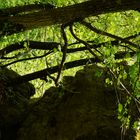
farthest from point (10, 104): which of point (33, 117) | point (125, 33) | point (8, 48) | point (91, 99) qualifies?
point (125, 33)

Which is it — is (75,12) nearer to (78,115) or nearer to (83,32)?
(78,115)

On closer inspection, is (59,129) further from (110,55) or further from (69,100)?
(110,55)

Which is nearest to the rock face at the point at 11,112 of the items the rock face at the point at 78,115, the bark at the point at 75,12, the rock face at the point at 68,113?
the rock face at the point at 68,113

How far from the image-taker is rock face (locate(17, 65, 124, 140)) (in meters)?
7.84

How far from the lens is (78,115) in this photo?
8.44 meters

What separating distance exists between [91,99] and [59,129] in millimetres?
1103

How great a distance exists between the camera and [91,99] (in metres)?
8.88

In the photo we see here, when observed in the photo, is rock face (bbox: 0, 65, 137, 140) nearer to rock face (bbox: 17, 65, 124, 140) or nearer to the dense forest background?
rock face (bbox: 17, 65, 124, 140)

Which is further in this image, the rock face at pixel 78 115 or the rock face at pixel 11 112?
the rock face at pixel 11 112

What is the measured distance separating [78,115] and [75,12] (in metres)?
3.36

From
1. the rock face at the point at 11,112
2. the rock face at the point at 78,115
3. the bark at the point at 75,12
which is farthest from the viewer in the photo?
the rock face at the point at 11,112

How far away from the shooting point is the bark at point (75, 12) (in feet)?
17.9

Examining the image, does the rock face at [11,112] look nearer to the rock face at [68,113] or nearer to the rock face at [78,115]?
the rock face at [68,113]

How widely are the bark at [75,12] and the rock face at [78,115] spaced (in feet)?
6.32
